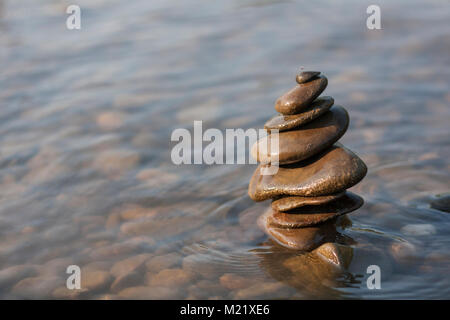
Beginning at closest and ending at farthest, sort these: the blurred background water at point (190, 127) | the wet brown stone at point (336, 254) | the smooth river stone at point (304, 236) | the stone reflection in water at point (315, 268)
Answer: the stone reflection in water at point (315, 268) < the wet brown stone at point (336, 254) < the blurred background water at point (190, 127) < the smooth river stone at point (304, 236)

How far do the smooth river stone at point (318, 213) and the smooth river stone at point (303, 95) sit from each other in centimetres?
74

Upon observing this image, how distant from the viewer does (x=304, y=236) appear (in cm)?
418

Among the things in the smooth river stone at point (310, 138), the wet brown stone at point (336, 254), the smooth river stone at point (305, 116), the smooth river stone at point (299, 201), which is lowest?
the wet brown stone at point (336, 254)

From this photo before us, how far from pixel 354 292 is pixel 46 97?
4.61 metres

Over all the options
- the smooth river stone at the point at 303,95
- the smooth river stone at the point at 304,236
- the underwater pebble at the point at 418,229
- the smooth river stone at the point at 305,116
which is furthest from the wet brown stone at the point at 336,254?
the smooth river stone at the point at 303,95

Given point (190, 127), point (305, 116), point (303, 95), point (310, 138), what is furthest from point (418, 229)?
point (190, 127)

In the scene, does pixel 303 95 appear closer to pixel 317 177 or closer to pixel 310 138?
pixel 310 138

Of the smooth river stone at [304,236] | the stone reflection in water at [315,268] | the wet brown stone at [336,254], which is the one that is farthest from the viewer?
the smooth river stone at [304,236]

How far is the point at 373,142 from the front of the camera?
5621 mm

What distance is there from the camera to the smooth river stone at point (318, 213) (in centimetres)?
417

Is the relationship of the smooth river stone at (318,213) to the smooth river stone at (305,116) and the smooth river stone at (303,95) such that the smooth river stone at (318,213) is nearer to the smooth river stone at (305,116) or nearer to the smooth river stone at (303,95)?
the smooth river stone at (305,116)

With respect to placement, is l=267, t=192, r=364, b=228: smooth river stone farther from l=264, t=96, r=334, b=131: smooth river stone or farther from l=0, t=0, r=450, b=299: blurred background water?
l=264, t=96, r=334, b=131: smooth river stone
